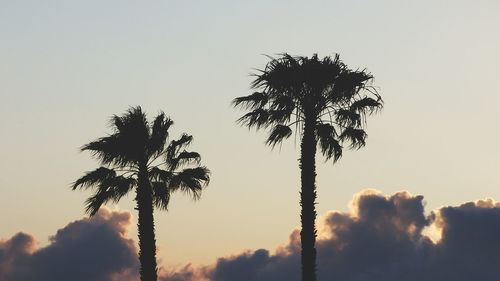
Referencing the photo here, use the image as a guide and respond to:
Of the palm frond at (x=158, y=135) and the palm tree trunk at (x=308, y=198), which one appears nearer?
the palm tree trunk at (x=308, y=198)

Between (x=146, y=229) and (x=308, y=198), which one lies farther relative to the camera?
(x=146, y=229)

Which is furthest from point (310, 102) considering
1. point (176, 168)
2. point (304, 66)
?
point (176, 168)

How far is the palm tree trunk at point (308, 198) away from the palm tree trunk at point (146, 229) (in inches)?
457

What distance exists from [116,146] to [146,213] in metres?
4.56

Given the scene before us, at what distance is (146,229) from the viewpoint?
2982 inches

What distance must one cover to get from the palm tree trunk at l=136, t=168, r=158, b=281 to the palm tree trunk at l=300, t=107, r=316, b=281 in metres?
11.6

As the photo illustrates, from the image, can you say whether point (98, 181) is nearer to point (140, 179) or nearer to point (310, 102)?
point (140, 179)

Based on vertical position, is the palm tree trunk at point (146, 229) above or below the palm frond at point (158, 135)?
below

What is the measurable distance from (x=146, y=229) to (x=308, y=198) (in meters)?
12.4

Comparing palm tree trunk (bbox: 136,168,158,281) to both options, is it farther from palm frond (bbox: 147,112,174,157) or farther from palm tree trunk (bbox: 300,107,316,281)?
palm tree trunk (bbox: 300,107,316,281)

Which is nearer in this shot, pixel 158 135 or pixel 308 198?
pixel 308 198

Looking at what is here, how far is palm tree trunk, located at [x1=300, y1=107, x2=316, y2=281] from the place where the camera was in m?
66.8

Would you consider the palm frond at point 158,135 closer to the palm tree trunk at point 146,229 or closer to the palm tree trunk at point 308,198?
the palm tree trunk at point 146,229

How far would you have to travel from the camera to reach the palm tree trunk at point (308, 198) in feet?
219
